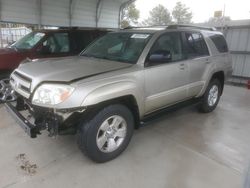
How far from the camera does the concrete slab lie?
2.50 m

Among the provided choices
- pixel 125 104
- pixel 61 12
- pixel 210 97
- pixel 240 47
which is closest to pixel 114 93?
pixel 125 104

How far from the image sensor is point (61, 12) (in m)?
9.21

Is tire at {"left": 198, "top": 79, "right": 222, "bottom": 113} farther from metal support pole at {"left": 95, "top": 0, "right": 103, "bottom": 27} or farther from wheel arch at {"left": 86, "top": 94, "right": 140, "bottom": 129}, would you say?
metal support pole at {"left": 95, "top": 0, "right": 103, "bottom": 27}

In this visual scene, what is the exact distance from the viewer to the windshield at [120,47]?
3.22 meters

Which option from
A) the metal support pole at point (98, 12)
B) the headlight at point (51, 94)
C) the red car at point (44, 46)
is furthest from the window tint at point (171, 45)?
the metal support pole at point (98, 12)

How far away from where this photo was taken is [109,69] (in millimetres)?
2805

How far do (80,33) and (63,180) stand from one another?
4643mm

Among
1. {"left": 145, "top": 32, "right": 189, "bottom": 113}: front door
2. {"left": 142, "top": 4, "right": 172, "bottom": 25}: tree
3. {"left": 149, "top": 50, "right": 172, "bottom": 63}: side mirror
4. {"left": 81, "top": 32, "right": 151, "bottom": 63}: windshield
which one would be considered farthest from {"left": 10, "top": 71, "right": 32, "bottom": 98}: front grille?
{"left": 142, "top": 4, "right": 172, "bottom": 25}: tree

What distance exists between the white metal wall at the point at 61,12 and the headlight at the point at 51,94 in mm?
6618

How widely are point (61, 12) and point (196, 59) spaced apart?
712cm

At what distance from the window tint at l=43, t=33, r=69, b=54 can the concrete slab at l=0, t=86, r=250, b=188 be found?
2219 mm

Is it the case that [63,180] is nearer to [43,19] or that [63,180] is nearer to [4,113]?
[4,113]

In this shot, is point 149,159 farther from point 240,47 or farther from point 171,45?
point 240,47

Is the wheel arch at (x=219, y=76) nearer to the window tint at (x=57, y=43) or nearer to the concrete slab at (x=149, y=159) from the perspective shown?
the concrete slab at (x=149, y=159)
